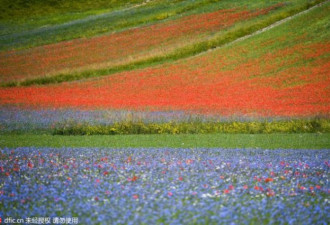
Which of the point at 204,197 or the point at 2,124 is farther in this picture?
the point at 2,124

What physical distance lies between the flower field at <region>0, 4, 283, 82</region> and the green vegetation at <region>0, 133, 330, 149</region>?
20.8 meters

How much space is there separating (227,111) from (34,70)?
22456 mm

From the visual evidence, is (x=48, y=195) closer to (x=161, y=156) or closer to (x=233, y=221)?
(x=233, y=221)

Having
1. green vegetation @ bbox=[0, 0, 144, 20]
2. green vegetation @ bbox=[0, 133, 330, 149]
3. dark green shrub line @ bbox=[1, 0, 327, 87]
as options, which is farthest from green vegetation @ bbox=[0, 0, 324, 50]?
green vegetation @ bbox=[0, 133, 330, 149]

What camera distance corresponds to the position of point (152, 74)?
3488 centimetres

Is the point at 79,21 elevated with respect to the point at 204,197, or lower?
elevated

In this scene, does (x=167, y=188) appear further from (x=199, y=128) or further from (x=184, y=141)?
(x=199, y=128)

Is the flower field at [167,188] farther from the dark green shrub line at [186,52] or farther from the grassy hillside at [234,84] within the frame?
the dark green shrub line at [186,52]

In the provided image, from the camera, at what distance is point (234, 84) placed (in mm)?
29250

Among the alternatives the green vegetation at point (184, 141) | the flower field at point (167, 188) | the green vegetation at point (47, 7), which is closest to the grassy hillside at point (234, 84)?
the green vegetation at point (184, 141)

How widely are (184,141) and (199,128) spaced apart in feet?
8.74

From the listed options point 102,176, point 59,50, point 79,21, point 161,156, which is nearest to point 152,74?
point 59,50

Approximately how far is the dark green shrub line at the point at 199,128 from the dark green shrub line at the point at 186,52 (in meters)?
16.6

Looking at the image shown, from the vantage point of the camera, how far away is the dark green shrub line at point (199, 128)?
802 inches
